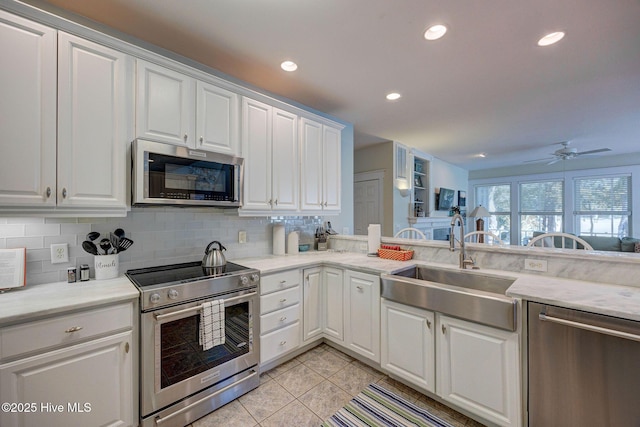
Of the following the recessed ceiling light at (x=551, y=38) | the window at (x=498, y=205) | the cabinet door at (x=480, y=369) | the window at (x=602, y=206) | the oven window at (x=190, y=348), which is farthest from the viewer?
the window at (x=498, y=205)

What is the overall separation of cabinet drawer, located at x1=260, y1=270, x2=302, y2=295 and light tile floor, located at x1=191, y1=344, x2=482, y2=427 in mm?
728

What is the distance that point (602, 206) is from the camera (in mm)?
6066

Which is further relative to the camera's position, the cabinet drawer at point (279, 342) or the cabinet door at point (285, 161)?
the cabinet door at point (285, 161)

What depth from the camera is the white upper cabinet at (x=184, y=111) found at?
1833 millimetres

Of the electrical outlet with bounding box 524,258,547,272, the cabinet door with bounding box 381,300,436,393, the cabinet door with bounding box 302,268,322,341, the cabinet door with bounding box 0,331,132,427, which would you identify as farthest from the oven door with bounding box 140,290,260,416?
the electrical outlet with bounding box 524,258,547,272

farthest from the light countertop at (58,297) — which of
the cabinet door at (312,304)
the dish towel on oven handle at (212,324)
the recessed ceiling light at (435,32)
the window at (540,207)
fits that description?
the window at (540,207)

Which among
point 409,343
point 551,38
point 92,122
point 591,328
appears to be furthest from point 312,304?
point 551,38

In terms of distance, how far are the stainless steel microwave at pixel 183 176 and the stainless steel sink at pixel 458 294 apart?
58.5 inches

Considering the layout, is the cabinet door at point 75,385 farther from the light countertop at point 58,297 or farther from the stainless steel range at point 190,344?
the light countertop at point 58,297

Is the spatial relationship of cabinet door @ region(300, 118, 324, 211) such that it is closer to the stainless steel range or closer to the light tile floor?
the stainless steel range

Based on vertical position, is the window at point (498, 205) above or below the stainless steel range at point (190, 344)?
above

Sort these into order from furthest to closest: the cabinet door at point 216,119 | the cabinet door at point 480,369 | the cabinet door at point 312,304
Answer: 1. the cabinet door at point 312,304
2. the cabinet door at point 216,119
3. the cabinet door at point 480,369

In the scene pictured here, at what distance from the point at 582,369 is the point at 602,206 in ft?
23.3

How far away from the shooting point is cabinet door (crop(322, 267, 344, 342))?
2.48 metres
